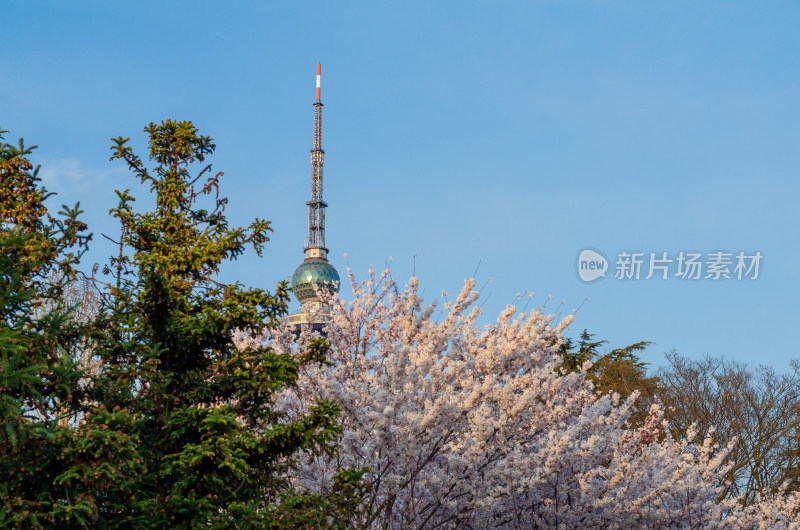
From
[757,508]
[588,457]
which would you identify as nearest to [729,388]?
[757,508]

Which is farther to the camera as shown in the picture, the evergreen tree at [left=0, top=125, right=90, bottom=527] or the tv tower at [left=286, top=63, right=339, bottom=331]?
the tv tower at [left=286, top=63, right=339, bottom=331]

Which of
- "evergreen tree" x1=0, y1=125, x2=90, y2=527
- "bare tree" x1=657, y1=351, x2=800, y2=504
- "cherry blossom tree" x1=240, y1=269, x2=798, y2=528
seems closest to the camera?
"evergreen tree" x1=0, y1=125, x2=90, y2=527

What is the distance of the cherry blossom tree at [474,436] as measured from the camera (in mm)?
10953

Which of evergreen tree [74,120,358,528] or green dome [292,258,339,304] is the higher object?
green dome [292,258,339,304]

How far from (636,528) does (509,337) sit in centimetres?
491

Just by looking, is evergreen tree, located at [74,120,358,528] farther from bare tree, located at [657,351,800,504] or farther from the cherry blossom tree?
bare tree, located at [657,351,800,504]

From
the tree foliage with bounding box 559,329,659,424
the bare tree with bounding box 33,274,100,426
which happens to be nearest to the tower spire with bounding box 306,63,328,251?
the tree foliage with bounding box 559,329,659,424

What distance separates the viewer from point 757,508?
62.3ft

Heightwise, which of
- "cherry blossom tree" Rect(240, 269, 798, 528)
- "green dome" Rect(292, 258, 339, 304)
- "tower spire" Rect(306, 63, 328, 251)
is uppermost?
"tower spire" Rect(306, 63, 328, 251)

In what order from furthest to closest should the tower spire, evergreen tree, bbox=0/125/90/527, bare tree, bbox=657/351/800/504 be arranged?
1. the tower spire
2. bare tree, bbox=657/351/800/504
3. evergreen tree, bbox=0/125/90/527

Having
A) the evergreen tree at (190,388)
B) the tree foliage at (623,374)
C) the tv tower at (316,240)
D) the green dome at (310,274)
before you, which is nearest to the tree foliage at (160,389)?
the evergreen tree at (190,388)

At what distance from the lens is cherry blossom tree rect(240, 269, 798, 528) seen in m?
11.0

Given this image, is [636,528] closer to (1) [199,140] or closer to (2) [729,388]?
(1) [199,140]

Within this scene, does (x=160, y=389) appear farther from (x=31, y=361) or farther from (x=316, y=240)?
(x=316, y=240)
